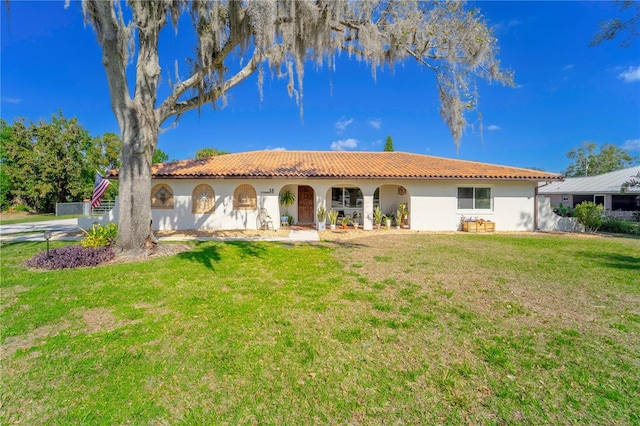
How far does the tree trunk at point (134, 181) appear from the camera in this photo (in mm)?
7629

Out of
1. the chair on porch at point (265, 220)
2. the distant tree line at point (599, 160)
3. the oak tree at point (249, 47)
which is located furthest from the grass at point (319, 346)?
the distant tree line at point (599, 160)

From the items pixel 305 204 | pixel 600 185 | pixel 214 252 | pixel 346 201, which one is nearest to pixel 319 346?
pixel 214 252

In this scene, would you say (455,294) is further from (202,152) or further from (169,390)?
(202,152)

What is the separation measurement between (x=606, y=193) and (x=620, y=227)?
12.3 m

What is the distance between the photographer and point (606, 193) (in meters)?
22.5

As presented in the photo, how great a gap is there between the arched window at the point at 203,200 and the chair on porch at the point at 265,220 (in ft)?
7.99

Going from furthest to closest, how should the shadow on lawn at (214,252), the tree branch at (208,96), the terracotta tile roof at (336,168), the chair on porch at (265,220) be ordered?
the chair on porch at (265,220)
the terracotta tile roof at (336,168)
the tree branch at (208,96)
the shadow on lawn at (214,252)

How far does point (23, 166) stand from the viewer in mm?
28406

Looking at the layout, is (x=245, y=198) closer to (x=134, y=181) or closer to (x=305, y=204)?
(x=305, y=204)

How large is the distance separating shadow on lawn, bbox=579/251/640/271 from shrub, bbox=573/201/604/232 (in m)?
6.75

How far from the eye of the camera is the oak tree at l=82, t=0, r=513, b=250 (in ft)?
23.3

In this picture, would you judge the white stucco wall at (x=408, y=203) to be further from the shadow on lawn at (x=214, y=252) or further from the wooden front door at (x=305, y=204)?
the shadow on lawn at (x=214, y=252)

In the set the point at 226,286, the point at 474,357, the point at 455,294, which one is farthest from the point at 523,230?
the point at 226,286

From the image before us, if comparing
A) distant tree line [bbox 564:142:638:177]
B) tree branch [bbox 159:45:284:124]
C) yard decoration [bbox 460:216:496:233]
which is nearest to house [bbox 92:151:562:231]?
yard decoration [bbox 460:216:496:233]
